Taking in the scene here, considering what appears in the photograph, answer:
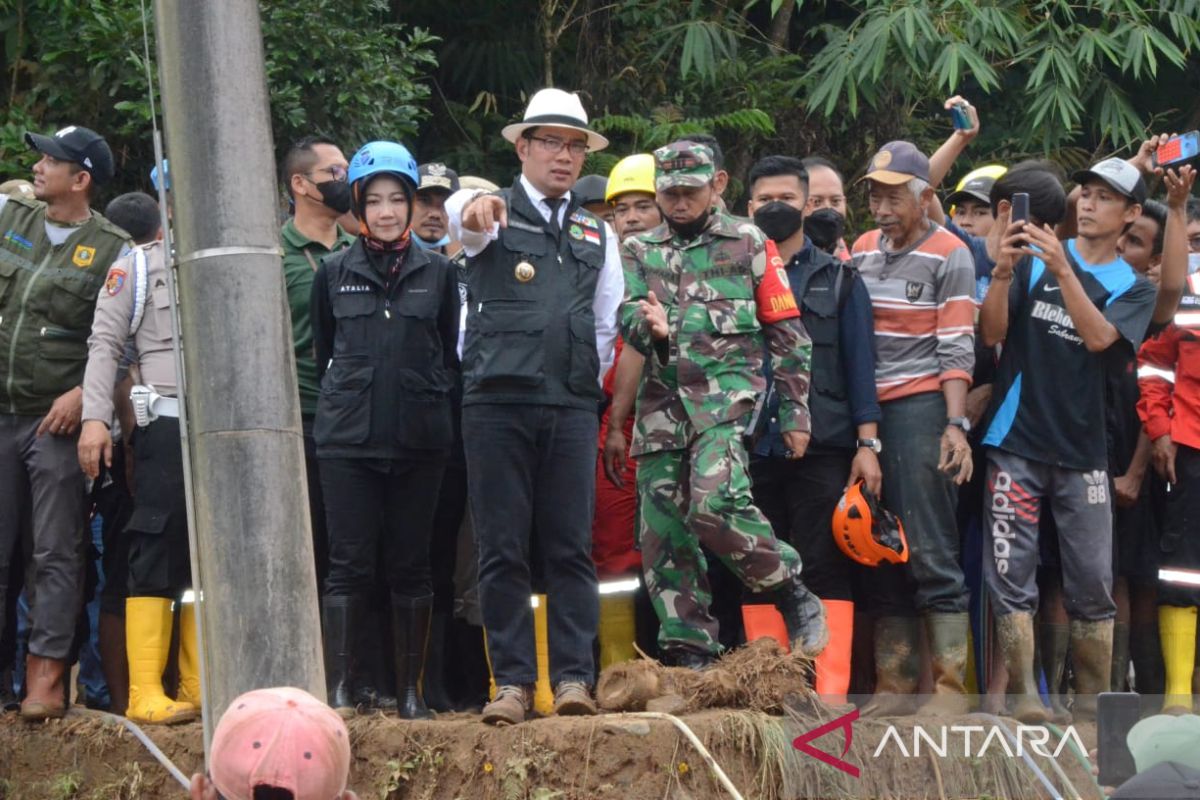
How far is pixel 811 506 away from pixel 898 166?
1.56m

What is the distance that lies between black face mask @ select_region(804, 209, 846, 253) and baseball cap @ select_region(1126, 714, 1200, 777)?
17.8ft

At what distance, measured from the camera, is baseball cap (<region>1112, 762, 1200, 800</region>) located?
3152mm

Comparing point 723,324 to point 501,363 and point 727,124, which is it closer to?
point 501,363

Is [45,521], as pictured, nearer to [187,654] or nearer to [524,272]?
[187,654]

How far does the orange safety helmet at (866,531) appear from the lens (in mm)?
7805

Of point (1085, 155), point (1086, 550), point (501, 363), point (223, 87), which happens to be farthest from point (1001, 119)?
point (223, 87)

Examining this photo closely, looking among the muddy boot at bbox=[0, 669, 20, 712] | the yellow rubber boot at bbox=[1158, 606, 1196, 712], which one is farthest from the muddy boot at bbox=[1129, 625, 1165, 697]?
the muddy boot at bbox=[0, 669, 20, 712]

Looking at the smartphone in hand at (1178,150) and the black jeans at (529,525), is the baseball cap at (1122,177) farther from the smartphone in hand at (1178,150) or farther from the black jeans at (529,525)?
the black jeans at (529,525)

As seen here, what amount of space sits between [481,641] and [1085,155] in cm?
699

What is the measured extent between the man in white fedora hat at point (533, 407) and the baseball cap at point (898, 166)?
1.45 m

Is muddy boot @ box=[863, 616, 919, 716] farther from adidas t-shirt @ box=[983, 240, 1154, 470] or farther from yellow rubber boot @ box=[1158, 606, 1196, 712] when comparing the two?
yellow rubber boot @ box=[1158, 606, 1196, 712]

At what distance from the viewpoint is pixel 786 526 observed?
824cm

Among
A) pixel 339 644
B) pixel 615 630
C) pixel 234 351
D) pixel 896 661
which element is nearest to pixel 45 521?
pixel 339 644

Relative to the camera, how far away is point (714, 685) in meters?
7.34
